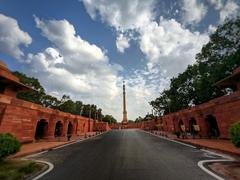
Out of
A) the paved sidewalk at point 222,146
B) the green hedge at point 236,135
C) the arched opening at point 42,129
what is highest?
the arched opening at point 42,129

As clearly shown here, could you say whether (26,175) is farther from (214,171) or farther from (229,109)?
(229,109)

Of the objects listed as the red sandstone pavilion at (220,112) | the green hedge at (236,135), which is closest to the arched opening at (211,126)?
the red sandstone pavilion at (220,112)

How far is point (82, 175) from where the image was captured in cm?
610

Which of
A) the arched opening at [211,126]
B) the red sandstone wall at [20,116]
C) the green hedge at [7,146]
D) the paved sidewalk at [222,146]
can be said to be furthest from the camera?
the arched opening at [211,126]

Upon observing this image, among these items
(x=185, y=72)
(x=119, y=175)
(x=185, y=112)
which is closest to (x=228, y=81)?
(x=185, y=112)

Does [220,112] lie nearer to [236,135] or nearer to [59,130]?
[236,135]

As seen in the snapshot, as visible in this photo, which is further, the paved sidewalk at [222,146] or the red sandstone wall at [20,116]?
the red sandstone wall at [20,116]

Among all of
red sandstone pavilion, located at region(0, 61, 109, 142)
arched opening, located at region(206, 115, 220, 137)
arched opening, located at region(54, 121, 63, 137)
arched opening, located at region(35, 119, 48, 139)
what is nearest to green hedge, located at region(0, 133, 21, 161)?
red sandstone pavilion, located at region(0, 61, 109, 142)

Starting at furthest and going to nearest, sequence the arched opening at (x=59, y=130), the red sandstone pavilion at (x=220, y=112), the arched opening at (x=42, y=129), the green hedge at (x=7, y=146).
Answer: the arched opening at (x=59, y=130), the arched opening at (x=42, y=129), the red sandstone pavilion at (x=220, y=112), the green hedge at (x=7, y=146)

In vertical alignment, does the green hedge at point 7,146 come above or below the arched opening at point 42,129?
below

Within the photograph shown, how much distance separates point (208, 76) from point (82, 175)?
25863 mm

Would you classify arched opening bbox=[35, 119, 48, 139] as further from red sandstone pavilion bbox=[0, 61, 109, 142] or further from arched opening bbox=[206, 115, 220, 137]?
arched opening bbox=[206, 115, 220, 137]

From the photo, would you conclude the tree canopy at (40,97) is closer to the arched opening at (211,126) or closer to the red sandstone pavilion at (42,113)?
the red sandstone pavilion at (42,113)

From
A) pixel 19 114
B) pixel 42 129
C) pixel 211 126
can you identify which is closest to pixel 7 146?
pixel 19 114
